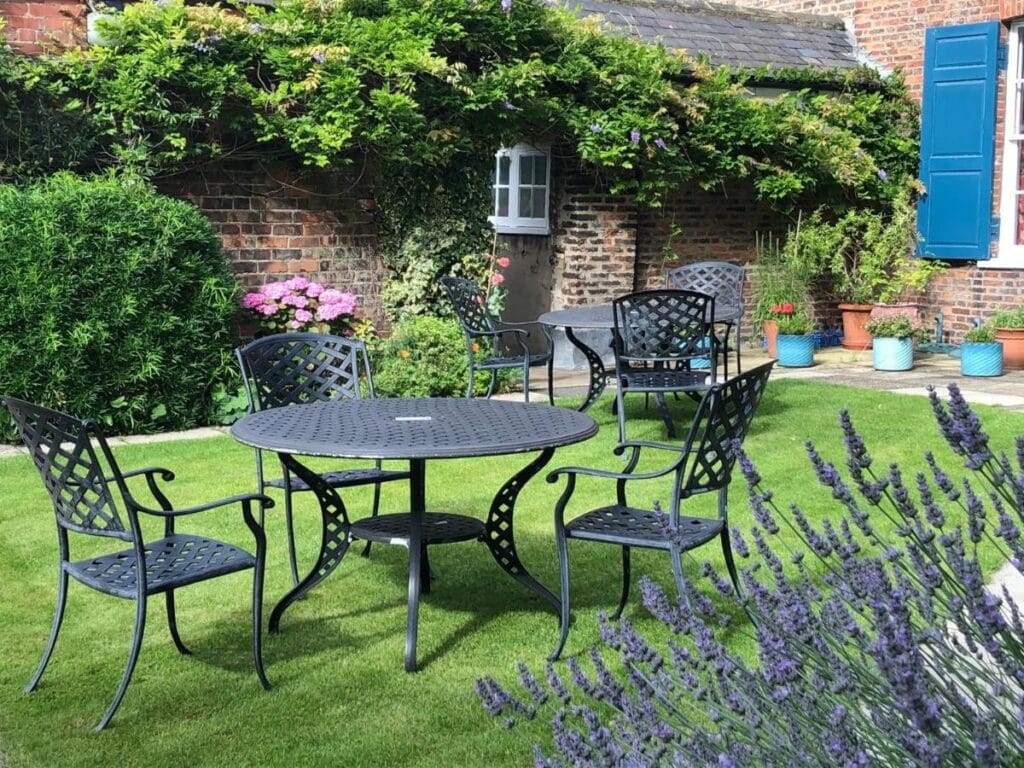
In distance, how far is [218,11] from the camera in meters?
8.34

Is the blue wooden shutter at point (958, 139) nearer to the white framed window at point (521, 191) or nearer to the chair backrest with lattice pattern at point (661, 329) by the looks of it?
the white framed window at point (521, 191)

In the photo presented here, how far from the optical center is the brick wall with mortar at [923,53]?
11328 millimetres

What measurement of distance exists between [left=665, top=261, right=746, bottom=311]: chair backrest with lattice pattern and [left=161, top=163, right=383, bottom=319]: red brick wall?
7.58 ft

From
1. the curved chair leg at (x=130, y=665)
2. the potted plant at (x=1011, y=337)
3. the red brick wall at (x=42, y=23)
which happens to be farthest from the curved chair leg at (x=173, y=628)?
the potted plant at (x=1011, y=337)

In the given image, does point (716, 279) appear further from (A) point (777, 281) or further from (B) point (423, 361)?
(A) point (777, 281)

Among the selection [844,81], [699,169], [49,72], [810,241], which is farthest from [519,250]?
[49,72]

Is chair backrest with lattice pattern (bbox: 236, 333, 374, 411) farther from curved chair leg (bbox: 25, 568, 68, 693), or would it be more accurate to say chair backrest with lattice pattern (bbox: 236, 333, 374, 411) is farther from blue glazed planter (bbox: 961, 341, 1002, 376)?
blue glazed planter (bbox: 961, 341, 1002, 376)

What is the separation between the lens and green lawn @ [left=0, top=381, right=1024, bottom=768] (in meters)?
3.27

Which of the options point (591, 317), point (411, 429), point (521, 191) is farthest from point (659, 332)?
point (521, 191)

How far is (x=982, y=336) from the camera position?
1013 cm

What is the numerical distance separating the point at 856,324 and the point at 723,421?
8486 mm

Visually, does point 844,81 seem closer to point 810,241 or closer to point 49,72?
point 810,241

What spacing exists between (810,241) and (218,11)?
5.88 m

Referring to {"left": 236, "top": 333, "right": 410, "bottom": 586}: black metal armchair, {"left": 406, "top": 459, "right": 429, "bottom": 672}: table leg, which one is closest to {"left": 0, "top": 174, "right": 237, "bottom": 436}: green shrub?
{"left": 236, "top": 333, "right": 410, "bottom": 586}: black metal armchair
